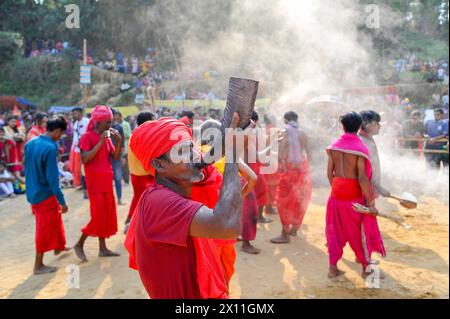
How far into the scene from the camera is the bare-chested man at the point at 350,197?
4348 mm

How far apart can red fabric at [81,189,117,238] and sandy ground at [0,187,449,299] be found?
0.39m

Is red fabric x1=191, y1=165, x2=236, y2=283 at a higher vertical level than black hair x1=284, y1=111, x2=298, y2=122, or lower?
lower

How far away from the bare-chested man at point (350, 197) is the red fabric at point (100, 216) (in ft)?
9.20

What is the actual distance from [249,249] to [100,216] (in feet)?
6.67

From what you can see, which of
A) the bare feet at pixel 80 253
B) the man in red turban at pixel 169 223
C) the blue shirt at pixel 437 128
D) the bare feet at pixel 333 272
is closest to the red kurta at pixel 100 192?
the bare feet at pixel 80 253

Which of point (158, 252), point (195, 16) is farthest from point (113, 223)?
point (158, 252)

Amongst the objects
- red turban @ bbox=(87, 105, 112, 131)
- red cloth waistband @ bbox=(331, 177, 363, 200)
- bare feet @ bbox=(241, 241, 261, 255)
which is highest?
red turban @ bbox=(87, 105, 112, 131)

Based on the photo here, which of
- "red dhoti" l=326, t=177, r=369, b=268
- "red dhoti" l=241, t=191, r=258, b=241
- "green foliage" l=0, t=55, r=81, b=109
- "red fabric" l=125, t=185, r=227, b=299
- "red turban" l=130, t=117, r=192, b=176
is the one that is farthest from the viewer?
"green foliage" l=0, t=55, r=81, b=109

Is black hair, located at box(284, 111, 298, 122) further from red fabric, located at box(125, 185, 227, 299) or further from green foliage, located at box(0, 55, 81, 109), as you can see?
green foliage, located at box(0, 55, 81, 109)

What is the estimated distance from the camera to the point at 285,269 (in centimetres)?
492

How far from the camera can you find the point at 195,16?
4844 mm

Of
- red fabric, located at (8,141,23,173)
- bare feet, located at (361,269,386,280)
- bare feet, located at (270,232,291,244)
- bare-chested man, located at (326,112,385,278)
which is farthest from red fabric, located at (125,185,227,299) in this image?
red fabric, located at (8,141,23,173)

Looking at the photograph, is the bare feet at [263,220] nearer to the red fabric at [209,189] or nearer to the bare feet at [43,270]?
the bare feet at [43,270]

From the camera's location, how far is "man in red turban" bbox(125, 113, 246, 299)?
171 centimetres
